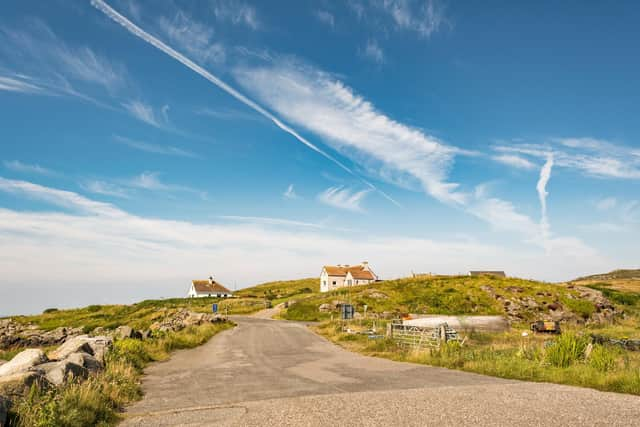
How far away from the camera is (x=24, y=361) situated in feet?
40.9

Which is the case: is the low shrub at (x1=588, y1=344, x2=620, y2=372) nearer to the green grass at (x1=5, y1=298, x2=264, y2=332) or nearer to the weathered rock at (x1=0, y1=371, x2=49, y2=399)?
the weathered rock at (x1=0, y1=371, x2=49, y2=399)

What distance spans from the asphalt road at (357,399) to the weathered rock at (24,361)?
3423 millimetres

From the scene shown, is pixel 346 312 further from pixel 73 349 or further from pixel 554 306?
pixel 554 306

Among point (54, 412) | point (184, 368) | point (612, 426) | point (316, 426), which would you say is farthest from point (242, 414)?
point (184, 368)

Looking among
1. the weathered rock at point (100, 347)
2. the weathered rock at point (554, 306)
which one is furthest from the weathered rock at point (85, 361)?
the weathered rock at point (554, 306)

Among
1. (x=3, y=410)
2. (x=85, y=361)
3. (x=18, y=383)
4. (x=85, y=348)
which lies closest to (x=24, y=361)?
(x=85, y=361)

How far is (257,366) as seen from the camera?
1944cm

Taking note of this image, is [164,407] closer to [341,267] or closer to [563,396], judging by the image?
[563,396]

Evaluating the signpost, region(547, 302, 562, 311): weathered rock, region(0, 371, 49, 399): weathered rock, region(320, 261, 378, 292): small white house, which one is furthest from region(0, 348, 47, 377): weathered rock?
region(320, 261, 378, 292): small white house

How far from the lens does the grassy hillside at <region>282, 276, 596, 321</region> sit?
57438 mm

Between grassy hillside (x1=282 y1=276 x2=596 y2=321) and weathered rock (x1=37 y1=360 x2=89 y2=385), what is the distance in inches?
1724

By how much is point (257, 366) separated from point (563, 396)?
41.3ft

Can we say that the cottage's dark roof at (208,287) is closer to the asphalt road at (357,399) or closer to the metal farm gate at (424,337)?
the metal farm gate at (424,337)

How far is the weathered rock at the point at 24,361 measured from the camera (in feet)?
38.1
